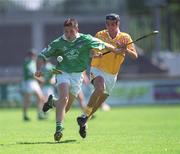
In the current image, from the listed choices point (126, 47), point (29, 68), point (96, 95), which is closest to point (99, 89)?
point (96, 95)

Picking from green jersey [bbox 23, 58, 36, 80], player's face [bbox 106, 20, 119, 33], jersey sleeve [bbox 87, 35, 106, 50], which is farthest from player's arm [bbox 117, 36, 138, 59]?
green jersey [bbox 23, 58, 36, 80]

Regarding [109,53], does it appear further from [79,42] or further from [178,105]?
[178,105]

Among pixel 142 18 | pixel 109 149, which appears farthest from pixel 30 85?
pixel 142 18

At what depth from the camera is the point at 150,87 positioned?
3931 cm

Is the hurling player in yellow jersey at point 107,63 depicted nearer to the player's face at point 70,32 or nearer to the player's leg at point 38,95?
the player's face at point 70,32

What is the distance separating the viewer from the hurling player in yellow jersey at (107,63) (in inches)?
615

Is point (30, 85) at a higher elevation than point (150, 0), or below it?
below

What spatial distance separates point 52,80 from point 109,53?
39.9 ft

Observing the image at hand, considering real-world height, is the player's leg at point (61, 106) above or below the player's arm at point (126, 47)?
below

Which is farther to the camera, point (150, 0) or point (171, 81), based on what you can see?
point (150, 0)

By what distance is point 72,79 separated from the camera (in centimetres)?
1502

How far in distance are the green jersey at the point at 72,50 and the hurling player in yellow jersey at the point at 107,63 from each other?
684 mm

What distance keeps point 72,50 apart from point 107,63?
1.35 meters

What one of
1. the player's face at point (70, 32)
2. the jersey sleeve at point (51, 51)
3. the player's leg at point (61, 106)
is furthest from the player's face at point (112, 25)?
the player's leg at point (61, 106)
